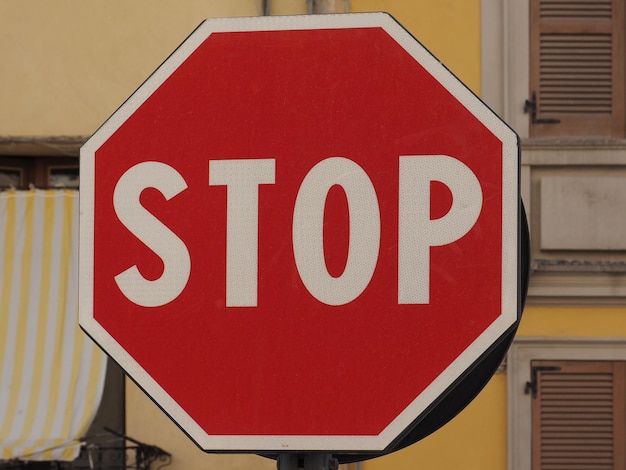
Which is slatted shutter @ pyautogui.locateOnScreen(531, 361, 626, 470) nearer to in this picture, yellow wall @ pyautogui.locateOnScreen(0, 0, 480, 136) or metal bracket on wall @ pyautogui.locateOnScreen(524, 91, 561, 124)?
metal bracket on wall @ pyautogui.locateOnScreen(524, 91, 561, 124)

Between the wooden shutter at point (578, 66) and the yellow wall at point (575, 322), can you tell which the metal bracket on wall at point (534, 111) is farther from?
the yellow wall at point (575, 322)

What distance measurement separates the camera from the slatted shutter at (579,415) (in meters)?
6.04

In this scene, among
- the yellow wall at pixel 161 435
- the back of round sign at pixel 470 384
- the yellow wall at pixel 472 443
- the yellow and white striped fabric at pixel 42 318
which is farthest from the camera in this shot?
the yellow wall at pixel 472 443

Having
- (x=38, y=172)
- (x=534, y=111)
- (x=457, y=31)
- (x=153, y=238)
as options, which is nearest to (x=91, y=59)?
(x=38, y=172)

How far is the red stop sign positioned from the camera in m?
Result: 1.24

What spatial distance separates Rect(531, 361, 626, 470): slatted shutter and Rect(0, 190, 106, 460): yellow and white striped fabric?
2.50 m

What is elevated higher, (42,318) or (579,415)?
(42,318)

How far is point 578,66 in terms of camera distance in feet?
20.0

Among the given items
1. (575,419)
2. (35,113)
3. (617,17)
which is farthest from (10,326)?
(617,17)

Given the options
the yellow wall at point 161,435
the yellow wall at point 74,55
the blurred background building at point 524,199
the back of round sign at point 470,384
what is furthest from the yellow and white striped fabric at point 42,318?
the back of round sign at point 470,384

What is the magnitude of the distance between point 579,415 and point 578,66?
2010 mm

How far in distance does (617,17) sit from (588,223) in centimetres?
121

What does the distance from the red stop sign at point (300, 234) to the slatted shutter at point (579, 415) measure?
4.96 meters

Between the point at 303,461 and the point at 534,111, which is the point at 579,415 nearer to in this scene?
the point at 534,111
